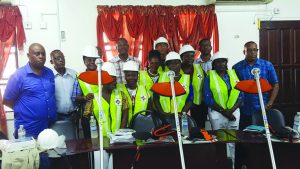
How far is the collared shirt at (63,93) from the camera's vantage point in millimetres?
4105

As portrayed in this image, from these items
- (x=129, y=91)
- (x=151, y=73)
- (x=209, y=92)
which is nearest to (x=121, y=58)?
(x=151, y=73)

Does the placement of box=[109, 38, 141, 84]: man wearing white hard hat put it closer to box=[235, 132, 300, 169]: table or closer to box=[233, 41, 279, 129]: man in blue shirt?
box=[233, 41, 279, 129]: man in blue shirt

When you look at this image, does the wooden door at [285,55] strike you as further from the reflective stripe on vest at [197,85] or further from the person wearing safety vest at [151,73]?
the person wearing safety vest at [151,73]

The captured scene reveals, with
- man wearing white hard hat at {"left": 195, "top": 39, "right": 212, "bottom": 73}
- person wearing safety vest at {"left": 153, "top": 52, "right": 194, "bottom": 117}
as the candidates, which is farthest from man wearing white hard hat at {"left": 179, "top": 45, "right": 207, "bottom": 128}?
person wearing safety vest at {"left": 153, "top": 52, "right": 194, "bottom": 117}

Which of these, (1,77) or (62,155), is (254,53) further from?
(1,77)

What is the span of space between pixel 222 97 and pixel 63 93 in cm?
199

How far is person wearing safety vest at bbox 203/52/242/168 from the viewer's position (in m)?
Answer: 4.02

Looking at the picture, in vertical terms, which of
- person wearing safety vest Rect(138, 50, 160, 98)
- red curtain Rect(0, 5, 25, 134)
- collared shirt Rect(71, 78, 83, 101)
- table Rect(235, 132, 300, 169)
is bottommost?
table Rect(235, 132, 300, 169)

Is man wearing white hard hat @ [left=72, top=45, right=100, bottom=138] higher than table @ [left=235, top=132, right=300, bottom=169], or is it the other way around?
man wearing white hard hat @ [left=72, top=45, right=100, bottom=138]

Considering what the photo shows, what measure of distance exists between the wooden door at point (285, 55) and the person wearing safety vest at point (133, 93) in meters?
3.25

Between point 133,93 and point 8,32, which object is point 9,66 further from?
point 133,93

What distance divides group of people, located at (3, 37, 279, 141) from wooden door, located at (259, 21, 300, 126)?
77.2 inches

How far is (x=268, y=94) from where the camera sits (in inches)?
172

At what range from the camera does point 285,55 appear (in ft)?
20.3
